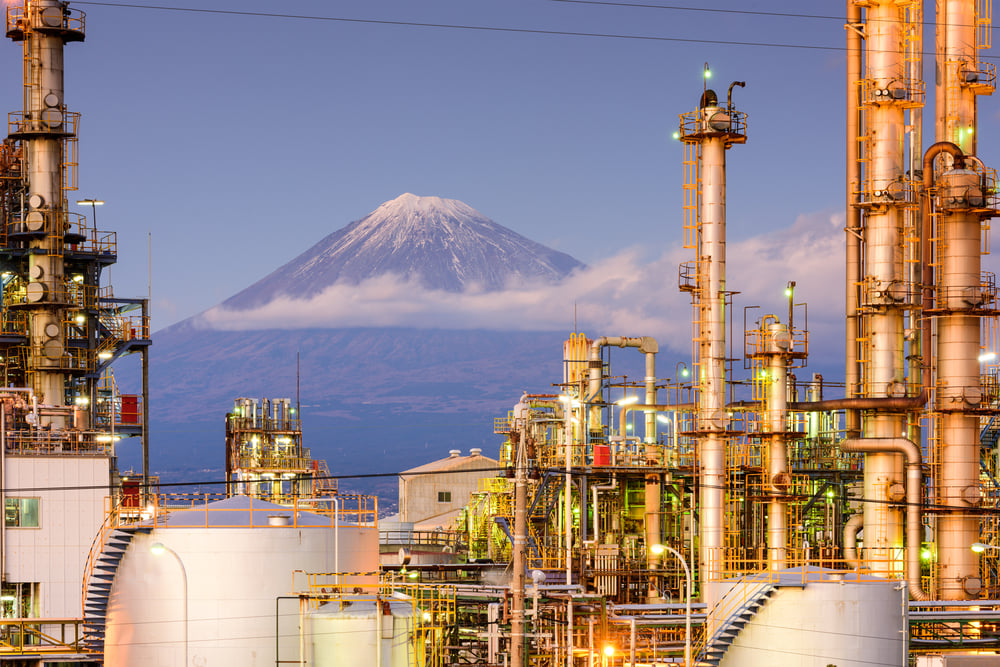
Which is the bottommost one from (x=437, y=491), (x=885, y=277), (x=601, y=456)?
(x=437, y=491)

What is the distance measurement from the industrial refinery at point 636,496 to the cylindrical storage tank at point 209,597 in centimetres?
6

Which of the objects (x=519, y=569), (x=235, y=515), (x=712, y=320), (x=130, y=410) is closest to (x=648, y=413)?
(x=712, y=320)

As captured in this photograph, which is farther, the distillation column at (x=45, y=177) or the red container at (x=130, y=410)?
the red container at (x=130, y=410)

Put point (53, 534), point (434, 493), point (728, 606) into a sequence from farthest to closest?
point (434, 493)
point (53, 534)
point (728, 606)

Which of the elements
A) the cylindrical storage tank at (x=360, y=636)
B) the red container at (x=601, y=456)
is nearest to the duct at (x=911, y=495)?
the red container at (x=601, y=456)

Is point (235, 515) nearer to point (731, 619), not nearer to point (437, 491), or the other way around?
point (731, 619)

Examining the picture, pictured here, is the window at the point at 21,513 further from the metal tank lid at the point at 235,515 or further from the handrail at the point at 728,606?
the handrail at the point at 728,606

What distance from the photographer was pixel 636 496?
2157 inches

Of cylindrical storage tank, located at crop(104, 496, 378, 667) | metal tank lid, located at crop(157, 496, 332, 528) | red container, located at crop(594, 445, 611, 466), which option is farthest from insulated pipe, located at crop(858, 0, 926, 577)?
cylindrical storage tank, located at crop(104, 496, 378, 667)

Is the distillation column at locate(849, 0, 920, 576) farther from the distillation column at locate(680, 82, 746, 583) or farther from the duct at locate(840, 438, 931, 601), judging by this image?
the distillation column at locate(680, 82, 746, 583)

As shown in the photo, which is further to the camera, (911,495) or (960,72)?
(960,72)

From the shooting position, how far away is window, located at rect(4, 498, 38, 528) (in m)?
44.6

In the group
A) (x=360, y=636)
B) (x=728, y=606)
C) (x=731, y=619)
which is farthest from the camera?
(x=728, y=606)

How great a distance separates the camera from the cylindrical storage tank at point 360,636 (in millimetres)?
31703
